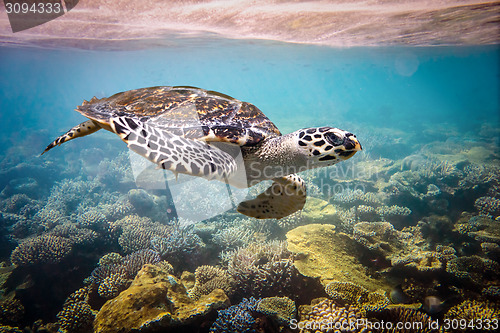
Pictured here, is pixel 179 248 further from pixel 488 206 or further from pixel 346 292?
pixel 488 206

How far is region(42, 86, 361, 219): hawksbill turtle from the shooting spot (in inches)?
86.8

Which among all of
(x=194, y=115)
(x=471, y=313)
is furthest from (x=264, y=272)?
(x=471, y=313)

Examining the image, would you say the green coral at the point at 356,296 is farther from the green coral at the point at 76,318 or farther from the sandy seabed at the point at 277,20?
the sandy seabed at the point at 277,20

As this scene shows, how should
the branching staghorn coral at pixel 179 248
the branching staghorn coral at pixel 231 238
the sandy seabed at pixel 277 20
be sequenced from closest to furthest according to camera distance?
the branching staghorn coral at pixel 179 248 → the branching staghorn coral at pixel 231 238 → the sandy seabed at pixel 277 20

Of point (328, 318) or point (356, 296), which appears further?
point (356, 296)

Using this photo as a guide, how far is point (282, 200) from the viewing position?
3607 mm

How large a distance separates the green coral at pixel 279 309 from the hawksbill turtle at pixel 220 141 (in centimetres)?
124

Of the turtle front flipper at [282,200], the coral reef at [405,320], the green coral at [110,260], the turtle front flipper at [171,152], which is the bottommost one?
the coral reef at [405,320]

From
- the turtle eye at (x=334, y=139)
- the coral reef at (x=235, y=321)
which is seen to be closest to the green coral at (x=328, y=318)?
the coral reef at (x=235, y=321)

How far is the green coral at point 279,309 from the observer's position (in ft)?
9.90

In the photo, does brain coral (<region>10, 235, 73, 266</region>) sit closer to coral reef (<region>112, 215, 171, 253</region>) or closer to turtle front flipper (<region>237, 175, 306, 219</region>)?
coral reef (<region>112, 215, 171, 253</region>)

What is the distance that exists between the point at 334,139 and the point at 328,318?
2416mm

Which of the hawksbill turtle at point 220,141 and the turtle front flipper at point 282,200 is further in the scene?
the turtle front flipper at point 282,200

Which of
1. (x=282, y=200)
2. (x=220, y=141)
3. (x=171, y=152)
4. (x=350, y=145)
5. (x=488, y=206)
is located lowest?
(x=488, y=206)
